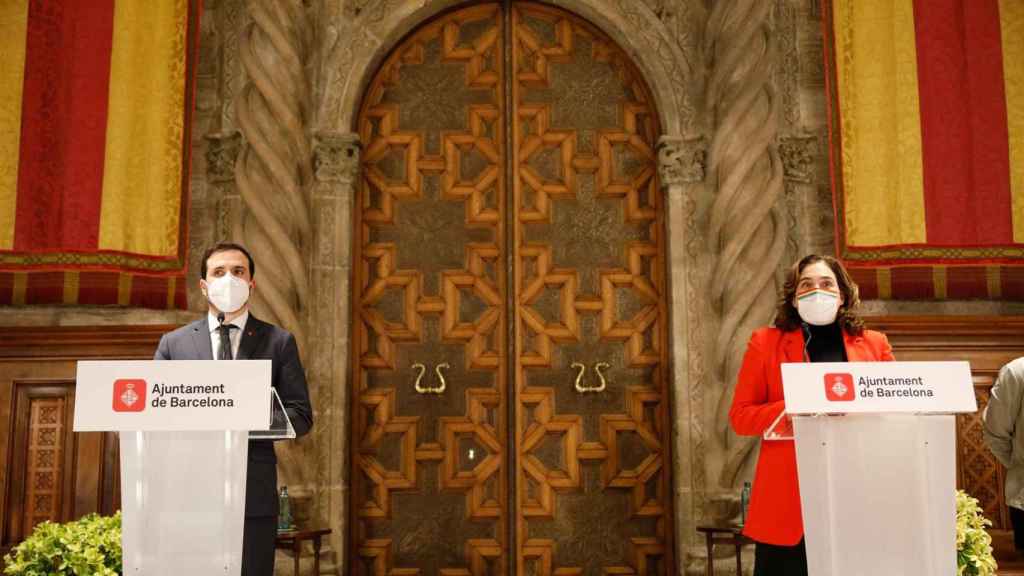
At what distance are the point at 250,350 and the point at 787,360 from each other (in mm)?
1769

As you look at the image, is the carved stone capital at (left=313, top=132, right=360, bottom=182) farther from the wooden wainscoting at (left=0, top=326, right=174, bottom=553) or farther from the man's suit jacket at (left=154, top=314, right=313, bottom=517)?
the man's suit jacket at (left=154, top=314, right=313, bottom=517)

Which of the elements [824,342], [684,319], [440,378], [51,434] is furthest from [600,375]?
[51,434]

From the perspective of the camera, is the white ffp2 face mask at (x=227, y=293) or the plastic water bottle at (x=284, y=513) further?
the plastic water bottle at (x=284, y=513)

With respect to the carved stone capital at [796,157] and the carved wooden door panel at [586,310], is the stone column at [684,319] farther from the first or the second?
the carved stone capital at [796,157]

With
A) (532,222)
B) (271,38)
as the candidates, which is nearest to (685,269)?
(532,222)

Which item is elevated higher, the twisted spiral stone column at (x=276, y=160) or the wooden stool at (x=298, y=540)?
the twisted spiral stone column at (x=276, y=160)

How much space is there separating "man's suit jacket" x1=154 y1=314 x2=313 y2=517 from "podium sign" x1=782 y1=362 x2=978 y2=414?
1546 mm

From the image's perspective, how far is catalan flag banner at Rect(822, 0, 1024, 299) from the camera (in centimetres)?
547

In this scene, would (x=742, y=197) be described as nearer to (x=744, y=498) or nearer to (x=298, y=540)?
(x=744, y=498)

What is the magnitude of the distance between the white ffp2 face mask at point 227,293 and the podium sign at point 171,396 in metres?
0.72

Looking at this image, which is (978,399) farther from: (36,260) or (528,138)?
(36,260)

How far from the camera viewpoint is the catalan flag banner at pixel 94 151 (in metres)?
5.29

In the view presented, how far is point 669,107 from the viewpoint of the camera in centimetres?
587

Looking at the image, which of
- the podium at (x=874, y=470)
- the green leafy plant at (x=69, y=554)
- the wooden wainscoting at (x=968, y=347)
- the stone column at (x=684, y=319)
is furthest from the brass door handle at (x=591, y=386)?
the podium at (x=874, y=470)
